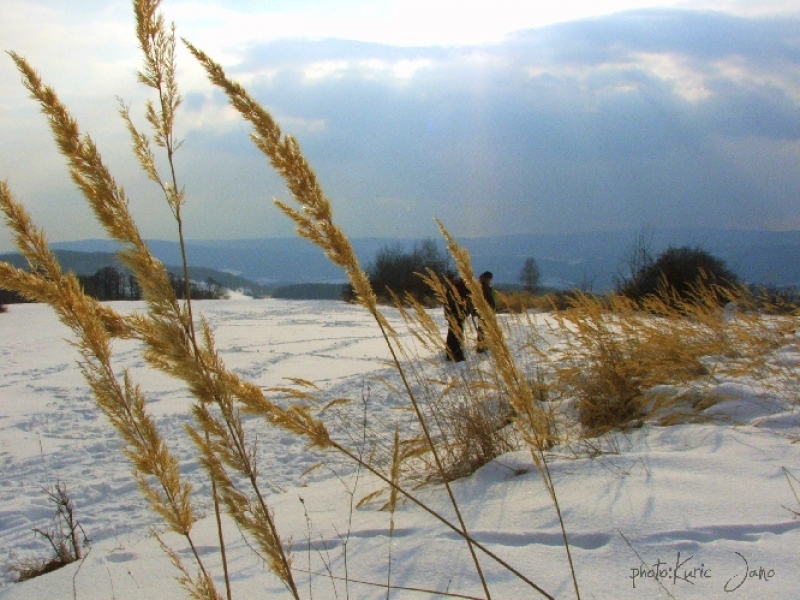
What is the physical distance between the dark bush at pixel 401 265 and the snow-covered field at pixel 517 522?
92.4 ft

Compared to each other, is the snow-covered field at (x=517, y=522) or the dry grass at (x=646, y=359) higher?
the dry grass at (x=646, y=359)

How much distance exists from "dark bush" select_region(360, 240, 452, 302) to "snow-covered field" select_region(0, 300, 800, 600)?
92.4 ft

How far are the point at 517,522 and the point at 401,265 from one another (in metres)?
36.2

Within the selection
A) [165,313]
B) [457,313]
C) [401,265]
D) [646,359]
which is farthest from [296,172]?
[401,265]

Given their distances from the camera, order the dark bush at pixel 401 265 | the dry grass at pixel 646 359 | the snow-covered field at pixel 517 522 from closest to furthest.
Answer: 1. the snow-covered field at pixel 517 522
2. the dry grass at pixel 646 359
3. the dark bush at pixel 401 265

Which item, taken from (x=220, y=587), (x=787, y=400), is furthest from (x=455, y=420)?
(x=787, y=400)

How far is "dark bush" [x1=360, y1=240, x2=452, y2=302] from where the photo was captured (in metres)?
34.8

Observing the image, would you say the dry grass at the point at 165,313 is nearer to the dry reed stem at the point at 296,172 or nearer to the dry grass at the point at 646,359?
the dry reed stem at the point at 296,172

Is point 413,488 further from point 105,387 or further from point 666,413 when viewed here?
point 105,387

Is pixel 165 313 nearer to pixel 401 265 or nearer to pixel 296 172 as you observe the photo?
pixel 296 172

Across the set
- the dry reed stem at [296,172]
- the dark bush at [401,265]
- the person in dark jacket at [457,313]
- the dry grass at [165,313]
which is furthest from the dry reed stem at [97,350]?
the dark bush at [401,265]

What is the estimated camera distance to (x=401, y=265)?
3838 centimetres

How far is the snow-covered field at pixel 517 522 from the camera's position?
184 centimetres

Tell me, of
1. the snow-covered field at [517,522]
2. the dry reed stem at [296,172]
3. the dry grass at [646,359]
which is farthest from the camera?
the dry grass at [646,359]
